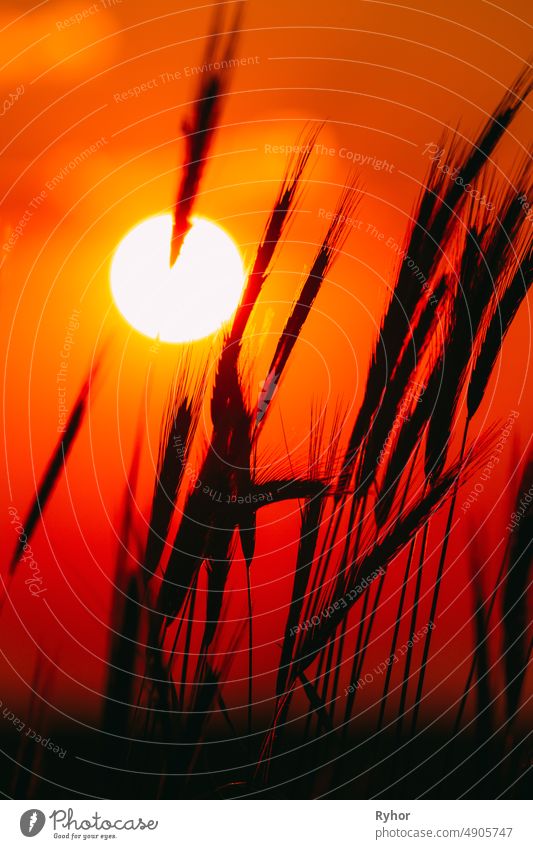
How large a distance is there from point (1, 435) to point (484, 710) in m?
0.68

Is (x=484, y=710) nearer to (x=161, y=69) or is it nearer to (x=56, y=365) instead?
(x=56, y=365)

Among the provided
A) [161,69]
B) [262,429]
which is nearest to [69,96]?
[161,69]

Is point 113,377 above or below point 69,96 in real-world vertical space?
below

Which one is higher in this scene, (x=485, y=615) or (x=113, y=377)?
(x=113, y=377)

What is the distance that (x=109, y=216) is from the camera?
0.87 m
